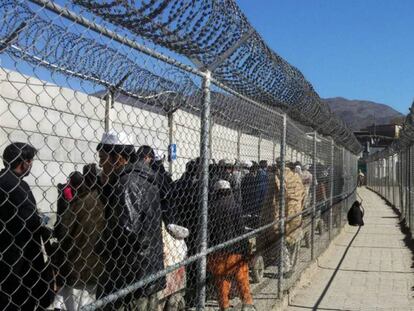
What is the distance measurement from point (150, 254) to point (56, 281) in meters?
0.61

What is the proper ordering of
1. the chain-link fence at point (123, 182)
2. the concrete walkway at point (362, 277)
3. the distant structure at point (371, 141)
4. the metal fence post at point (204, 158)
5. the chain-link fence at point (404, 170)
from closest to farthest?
the chain-link fence at point (123, 182) < the metal fence post at point (204, 158) < the concrete walkway at point (362, 277) < the chain-link fence at point (404, 170) < the distant structure at point (371, 141)

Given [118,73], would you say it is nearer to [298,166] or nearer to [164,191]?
[164,191]

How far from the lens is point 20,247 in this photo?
3340 millimetres

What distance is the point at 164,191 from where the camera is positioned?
164 inches

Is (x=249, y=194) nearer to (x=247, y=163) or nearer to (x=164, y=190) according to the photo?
(x=247, y=163)

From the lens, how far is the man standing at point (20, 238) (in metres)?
3.12

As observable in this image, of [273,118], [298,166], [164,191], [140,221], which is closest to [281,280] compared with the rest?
[273,118]

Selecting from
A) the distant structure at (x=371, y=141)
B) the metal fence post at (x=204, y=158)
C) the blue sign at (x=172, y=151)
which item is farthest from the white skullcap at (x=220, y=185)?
the distant structure at (x=371, y=141)

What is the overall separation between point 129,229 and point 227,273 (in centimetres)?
243

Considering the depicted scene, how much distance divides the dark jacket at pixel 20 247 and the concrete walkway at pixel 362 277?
4.13 m

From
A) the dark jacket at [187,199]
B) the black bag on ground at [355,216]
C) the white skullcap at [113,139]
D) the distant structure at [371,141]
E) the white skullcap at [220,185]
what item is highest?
the distant structure at [371,141]

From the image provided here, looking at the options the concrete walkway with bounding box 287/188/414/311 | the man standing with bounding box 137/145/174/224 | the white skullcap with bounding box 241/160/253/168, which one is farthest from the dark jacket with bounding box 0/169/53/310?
the concrete walkway with bounding box 287/188/414/311

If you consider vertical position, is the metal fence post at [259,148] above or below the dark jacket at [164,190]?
above

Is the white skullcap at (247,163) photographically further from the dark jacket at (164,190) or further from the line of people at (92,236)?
the line of people at (92,236)
